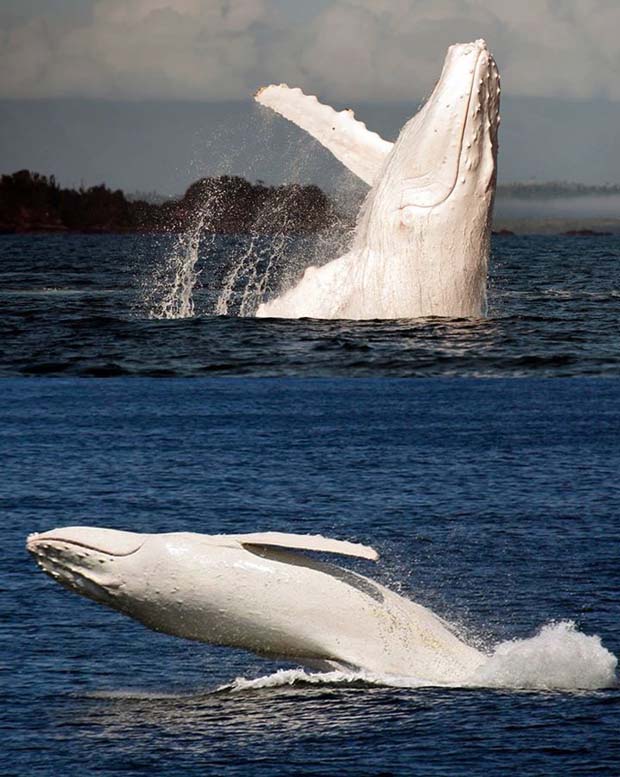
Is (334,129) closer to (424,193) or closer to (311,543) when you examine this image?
(424,193)

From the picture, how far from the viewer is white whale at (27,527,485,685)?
36.5ft

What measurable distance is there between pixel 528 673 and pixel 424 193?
12.1 m

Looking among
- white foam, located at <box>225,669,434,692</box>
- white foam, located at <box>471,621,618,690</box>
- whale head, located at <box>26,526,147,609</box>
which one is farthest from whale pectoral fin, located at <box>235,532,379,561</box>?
white foam, located at <box>471,621,618,690</box>

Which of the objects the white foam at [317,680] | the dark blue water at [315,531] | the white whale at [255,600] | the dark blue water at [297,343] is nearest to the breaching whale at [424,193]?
the dark blue water at [297,343]

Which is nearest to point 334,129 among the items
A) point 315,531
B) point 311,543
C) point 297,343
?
point 297,343

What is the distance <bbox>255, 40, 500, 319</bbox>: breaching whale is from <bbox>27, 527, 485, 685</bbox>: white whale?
11810 millimetres

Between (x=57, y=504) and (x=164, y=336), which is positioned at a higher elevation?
(x=164, y=336)

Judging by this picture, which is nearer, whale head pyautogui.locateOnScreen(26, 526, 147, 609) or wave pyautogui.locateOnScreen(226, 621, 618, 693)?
whale head pyautogui.locateOnScreen(26, 526, 147, 609)

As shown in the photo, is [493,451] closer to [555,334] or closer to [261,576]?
[555,334]

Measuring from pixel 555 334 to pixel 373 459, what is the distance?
658 cm

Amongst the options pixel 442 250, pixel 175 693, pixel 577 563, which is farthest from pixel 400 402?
pixel 175 693

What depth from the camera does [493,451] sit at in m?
25.0

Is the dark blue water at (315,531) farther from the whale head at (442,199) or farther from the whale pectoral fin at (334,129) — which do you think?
the whale pectoral fin at (334,129)

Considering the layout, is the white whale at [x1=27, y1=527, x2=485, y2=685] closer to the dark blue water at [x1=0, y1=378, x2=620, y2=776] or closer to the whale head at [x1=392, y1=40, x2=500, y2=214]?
the dark blue water at [x1=0, y1=378, x2=620, y2=776]
